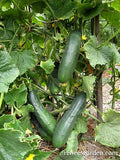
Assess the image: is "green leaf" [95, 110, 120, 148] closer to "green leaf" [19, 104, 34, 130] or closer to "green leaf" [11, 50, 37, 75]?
"green leaf" [19, 104, 34, 130]

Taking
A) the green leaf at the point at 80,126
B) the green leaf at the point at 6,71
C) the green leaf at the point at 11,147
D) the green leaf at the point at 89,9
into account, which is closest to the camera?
the green leaf at the point at 11,147

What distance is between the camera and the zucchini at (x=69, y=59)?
899mm

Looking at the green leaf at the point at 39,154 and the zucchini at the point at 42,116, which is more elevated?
Result: the zucchini at the point at 42,116

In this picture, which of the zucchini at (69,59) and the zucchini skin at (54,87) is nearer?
the zucchini at (69,59)

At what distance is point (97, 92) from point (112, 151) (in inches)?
12.6

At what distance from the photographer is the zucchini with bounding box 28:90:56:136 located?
37.5 inches

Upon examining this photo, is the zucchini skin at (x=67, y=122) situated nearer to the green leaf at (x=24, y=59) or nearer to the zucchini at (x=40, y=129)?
the zucchini at (x=40, y=129)

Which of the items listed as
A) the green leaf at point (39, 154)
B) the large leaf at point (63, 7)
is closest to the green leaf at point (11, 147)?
the green leaf at point (39, 154)

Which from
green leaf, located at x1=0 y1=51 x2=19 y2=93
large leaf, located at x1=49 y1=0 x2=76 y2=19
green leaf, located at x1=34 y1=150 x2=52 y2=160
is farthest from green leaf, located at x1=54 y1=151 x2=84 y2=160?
large leaf, located at x1=49 y1=0 x2=76 y2=19

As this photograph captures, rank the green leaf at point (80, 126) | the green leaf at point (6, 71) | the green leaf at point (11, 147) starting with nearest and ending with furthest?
the green leaf at point (11, 147), the green leaf at point (6, 71), the green leaf at point (80, 126)

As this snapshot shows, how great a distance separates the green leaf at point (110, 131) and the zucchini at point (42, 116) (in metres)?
0.21

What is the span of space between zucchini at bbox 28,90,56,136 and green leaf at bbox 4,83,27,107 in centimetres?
13

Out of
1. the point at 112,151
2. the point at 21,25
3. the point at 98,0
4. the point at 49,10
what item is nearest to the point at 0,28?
the point at 21,25

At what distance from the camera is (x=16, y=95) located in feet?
2.75
